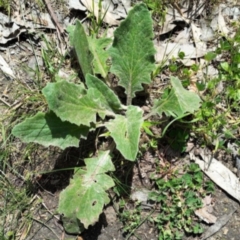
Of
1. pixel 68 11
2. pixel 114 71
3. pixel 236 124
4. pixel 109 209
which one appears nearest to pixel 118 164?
pixel 109 209

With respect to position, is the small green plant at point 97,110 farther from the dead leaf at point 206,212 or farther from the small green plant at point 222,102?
the dead leaf at point 206,212

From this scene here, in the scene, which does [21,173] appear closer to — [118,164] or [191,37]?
[118,164]

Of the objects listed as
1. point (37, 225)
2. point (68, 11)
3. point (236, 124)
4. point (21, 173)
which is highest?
point (68, 11)

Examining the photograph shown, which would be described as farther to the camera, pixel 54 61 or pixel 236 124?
pixel 54 61

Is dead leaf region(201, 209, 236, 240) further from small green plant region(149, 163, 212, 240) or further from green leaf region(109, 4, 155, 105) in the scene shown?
green leaf region(109, 4, 155, 105)

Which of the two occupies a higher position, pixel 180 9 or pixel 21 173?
pixel 180 9

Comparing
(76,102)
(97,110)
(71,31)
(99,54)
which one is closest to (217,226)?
(97,110)

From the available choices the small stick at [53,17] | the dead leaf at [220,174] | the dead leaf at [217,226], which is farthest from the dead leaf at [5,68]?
the dead leaf at [217,226]

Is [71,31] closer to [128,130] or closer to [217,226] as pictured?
[128,130]
